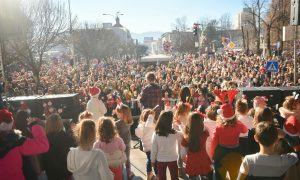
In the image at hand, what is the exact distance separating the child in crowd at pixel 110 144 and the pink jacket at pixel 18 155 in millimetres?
888

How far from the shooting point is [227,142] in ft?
18.5

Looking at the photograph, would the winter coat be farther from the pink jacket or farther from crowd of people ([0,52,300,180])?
the pink jacket

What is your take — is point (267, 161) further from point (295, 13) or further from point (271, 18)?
point (271, 18)

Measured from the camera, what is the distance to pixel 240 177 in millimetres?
4141

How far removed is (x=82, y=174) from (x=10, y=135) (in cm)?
97

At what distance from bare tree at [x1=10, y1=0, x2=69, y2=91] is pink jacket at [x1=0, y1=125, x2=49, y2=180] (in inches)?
683

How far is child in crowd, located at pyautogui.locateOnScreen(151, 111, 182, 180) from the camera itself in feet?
18.3

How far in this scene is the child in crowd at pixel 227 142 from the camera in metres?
5.65

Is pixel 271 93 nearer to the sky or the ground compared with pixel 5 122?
nearer to the ground

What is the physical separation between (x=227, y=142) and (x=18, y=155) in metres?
2.94

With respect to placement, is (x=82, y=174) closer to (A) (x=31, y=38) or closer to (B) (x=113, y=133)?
(B) (x=113, y=133)

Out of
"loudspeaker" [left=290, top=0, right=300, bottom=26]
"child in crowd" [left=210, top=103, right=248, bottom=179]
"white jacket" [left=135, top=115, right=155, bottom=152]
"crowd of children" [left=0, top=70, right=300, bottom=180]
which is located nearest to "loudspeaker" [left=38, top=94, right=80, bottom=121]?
"crowd of children" [left=0, top=70, right=300, bottom=180]

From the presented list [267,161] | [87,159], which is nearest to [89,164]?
[87,159]

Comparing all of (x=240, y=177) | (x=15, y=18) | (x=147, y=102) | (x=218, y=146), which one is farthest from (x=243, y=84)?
(x=240, y=177)
